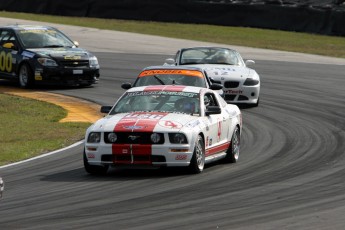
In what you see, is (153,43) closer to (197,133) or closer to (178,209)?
(197,133)

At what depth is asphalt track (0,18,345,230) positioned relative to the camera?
33.2 ft

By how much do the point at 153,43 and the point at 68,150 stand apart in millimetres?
22590

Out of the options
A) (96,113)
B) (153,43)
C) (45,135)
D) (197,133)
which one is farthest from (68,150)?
(153,43)

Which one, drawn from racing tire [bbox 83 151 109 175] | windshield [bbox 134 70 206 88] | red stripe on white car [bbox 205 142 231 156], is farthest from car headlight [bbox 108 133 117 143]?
windshield [bbox 134 70 206 88]

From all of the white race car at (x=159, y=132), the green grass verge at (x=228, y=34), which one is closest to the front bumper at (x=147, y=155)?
the white race car at (x=159, y=132)

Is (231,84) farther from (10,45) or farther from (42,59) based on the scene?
(10,45)

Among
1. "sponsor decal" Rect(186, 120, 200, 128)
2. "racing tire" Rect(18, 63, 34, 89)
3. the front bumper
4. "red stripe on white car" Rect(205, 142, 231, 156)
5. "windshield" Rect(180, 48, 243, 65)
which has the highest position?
"sponsor decal" Rect(186, 120, 200, 128)

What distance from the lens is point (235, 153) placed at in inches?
586

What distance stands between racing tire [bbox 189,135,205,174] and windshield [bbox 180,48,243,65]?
31.2ft

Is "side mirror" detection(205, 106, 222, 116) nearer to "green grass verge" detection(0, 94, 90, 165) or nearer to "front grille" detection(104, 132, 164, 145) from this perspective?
"front grille" detection(104, 132, 164, 145)

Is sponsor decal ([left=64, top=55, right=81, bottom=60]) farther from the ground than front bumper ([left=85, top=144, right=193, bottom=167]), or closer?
closer

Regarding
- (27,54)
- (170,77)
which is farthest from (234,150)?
(27,54)

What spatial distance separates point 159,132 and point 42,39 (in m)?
13.7

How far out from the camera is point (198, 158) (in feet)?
44.3
